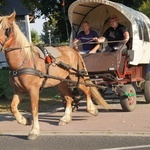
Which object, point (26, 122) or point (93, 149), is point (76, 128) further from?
point (93, 149)

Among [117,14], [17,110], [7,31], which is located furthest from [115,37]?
[7,31]

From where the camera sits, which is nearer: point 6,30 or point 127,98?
point 6,30

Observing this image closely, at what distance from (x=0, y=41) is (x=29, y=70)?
2.61ft

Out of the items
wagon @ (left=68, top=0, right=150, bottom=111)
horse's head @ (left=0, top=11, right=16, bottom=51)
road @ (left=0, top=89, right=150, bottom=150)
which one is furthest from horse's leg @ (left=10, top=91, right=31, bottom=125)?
wagon @ (left=68, top=0, right=150, bottom=111)

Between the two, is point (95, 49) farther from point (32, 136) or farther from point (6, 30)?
point (32, 136)

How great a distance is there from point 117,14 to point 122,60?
2.23m

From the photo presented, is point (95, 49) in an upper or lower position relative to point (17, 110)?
upper

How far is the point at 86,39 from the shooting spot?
10.6 m

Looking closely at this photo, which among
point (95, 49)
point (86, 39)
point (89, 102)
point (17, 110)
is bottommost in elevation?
point (89, 102)

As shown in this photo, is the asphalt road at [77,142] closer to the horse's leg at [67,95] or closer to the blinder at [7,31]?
the horse's leg at [67,95]

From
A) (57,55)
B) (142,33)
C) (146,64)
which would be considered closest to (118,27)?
(142,33)

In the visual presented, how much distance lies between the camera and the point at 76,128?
27.7 ft

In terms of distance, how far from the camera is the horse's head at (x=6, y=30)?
24.0 feet

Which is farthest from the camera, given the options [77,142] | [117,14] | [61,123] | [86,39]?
[117,14]
